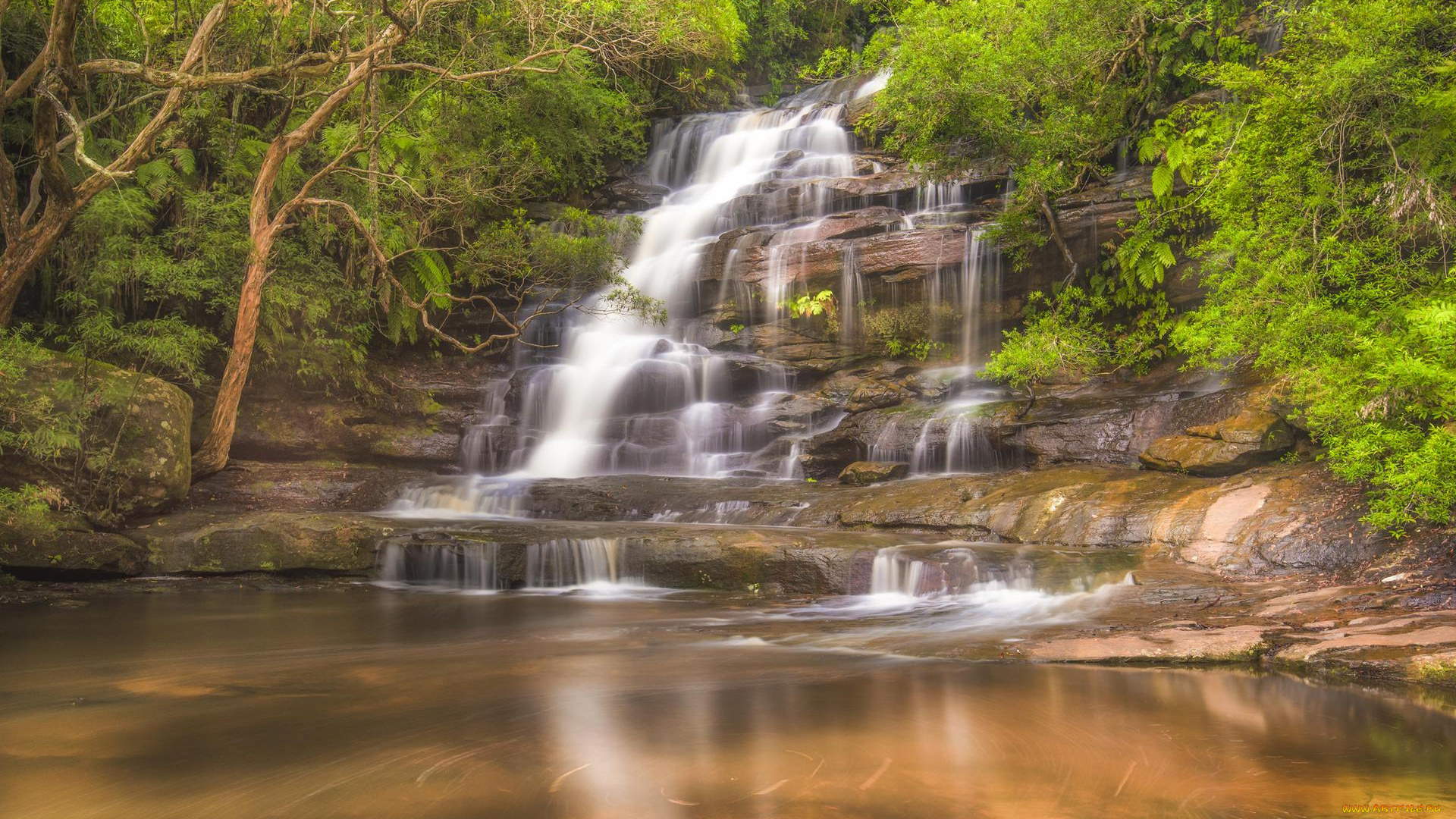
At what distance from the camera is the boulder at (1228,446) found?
966 centimetres

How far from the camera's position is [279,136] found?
11.5m

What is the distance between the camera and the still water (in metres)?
3.42

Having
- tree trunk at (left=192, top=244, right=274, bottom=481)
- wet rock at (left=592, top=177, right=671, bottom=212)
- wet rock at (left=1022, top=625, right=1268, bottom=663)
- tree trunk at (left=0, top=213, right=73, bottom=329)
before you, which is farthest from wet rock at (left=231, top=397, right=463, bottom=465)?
wet rock at (left=1022, top=625, right=1268, bottom=663)

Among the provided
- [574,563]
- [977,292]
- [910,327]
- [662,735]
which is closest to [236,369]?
[574,563]

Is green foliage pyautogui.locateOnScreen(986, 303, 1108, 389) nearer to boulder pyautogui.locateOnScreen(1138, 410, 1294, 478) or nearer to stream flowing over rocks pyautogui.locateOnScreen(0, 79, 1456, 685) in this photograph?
stream flowing over rocks pyautogui.locateOnScreen(0, 79, 1456, 685)

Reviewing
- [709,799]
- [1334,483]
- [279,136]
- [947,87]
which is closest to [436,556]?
[279,136]

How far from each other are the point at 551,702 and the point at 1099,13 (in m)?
13.8

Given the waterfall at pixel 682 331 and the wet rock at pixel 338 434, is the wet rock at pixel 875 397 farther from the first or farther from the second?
the wet rock at pixel 338 434

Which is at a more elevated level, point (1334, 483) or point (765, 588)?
point (1334, 483)

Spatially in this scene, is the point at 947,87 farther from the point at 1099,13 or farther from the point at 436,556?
the point at 436,556

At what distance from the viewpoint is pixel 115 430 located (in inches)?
396

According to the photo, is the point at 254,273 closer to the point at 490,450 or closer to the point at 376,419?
the point at 376,419

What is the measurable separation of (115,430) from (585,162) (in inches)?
494

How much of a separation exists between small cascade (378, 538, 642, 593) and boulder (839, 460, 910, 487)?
4265mm
